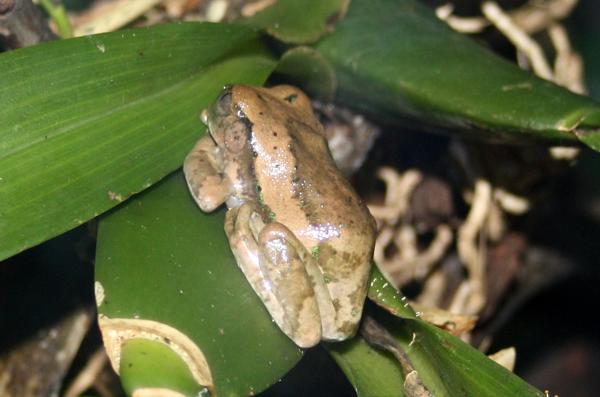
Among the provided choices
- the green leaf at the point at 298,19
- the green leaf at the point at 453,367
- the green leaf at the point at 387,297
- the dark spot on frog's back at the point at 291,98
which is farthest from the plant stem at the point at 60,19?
the green leaf at the point at 453,367

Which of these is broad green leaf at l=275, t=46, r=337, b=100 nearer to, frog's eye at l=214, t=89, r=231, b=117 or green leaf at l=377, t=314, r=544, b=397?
frog's eye at l=214, t=89, r=231, b=117

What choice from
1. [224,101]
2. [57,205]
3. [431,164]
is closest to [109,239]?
[57,205]

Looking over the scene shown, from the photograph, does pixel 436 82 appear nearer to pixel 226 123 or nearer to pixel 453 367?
pixel 226 123

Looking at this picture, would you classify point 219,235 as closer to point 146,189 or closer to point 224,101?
point 146,189

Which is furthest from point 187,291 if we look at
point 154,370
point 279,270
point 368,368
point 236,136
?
point 236,136

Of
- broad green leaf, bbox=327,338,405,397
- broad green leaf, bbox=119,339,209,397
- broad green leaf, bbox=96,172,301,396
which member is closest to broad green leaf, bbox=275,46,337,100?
broad green leaf, bbox=96,172,301,396
